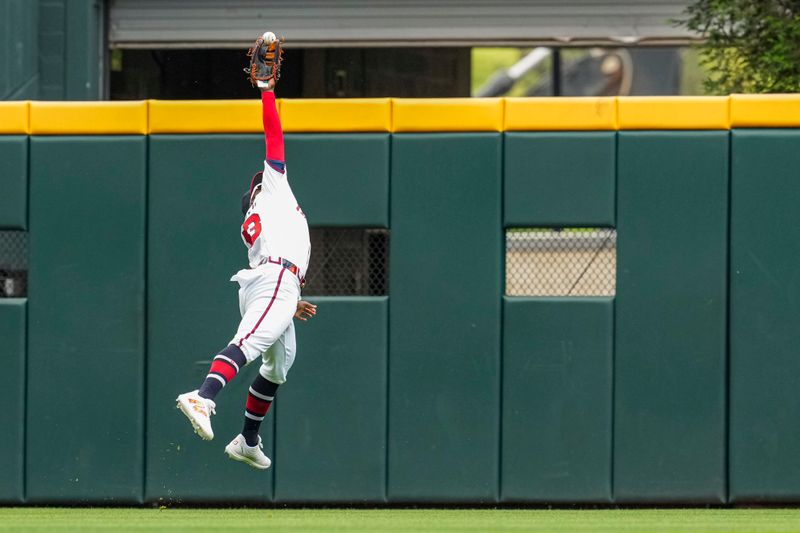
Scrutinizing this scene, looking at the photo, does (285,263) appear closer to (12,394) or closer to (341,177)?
(341,177)

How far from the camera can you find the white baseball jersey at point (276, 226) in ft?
21.9

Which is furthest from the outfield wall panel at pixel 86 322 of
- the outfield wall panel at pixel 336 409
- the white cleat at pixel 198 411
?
the white cleat at pixel 198 411

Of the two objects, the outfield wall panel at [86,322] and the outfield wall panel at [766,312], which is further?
the outfield wall panel at [86,322]

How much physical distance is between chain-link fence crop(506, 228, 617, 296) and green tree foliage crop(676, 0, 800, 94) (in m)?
2.16

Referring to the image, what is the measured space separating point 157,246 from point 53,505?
5.54 feet

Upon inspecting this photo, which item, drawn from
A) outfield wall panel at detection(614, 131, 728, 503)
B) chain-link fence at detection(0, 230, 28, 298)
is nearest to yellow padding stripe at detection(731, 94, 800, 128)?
outfield wall panel at detection(614, 131, 728, 503)

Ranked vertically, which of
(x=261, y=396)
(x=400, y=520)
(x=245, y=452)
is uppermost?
(x=261, y=396)

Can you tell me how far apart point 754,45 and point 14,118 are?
206 inches

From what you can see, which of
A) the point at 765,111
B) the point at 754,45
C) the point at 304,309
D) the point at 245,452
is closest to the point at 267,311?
the point at 304,309

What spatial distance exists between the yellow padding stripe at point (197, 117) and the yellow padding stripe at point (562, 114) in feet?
5.04

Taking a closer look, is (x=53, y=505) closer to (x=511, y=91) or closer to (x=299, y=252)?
(x=299, y=252)

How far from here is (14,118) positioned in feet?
25.1

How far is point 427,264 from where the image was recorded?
763 centimetres

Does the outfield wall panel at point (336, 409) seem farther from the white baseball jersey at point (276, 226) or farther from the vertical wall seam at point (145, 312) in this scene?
the white baseball jersey at point (276, 226)
